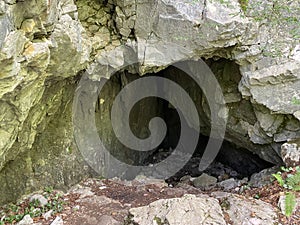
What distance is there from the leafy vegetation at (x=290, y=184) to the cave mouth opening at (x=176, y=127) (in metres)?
2.56

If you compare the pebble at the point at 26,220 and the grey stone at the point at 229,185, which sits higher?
the grey stone at the point at 229,185

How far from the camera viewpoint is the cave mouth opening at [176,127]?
8.10 m

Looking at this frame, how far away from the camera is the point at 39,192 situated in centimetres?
653

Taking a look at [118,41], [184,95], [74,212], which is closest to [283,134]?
[184,95]

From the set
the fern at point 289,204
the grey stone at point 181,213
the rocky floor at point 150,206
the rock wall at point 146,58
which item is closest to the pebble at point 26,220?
the rocky floor at point 150,206

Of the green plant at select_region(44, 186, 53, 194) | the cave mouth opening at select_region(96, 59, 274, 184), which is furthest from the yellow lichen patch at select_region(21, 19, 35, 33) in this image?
the cave mouth opening at select_region(96, 59, 274, 184)

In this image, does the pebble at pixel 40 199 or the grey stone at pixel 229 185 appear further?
the grey stone at pixel 229 185

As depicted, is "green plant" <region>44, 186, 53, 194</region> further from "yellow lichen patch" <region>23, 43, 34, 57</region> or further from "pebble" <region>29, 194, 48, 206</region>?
"yellow lichen patch" <region>23, 43, 34, 57</region>

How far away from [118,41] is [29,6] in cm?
282

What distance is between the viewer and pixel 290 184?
558 cm

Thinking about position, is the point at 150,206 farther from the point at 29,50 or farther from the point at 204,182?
the point at 204,182

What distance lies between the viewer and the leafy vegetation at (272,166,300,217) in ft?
15.8

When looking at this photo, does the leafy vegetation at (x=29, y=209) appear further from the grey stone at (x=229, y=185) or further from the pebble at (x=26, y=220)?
the grey stone at (x=229, y=185)

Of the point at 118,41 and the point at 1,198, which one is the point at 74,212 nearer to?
the point at 1,198
